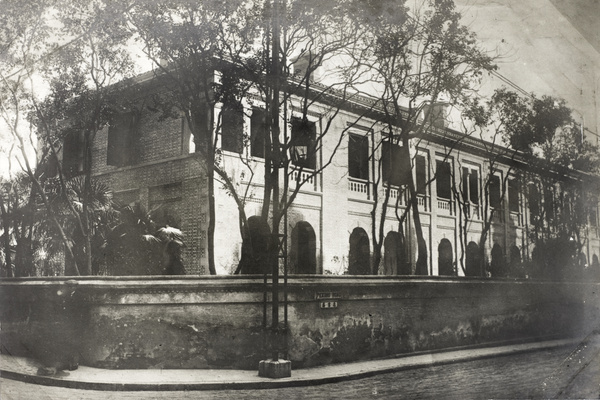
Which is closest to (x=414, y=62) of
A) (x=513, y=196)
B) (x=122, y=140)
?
(x=513, y=196)

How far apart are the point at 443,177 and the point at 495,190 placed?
2.96 ft

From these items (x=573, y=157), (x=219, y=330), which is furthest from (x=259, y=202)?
(x=573, y=157)

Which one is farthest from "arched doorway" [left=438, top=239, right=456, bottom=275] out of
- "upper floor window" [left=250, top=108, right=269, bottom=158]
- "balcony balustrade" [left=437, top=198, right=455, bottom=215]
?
"upper floor window" [left=250, top=108, right=269, bottom=158]

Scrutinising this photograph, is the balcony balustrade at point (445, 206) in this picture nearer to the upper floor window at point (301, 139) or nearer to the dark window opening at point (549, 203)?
the dark window opening at point (549, 203)

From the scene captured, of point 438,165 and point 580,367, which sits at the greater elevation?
point 438,165

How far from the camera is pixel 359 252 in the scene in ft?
42.7

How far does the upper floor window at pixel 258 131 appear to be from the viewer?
900cm

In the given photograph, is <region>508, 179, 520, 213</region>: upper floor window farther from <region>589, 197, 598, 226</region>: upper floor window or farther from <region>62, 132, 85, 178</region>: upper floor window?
<region>62, 132, 85, 178</region>: upper floor window

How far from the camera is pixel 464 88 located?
889cm

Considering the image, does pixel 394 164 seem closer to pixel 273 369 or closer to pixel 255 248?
pixel 255 248

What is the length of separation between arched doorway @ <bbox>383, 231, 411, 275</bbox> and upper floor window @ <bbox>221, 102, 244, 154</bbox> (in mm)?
3483

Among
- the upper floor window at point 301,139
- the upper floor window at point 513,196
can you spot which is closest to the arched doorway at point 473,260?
the upper floor window at point 513,196

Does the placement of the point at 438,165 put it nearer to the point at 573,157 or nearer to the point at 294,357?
the point at 573,157

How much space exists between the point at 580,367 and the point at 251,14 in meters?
5.81
